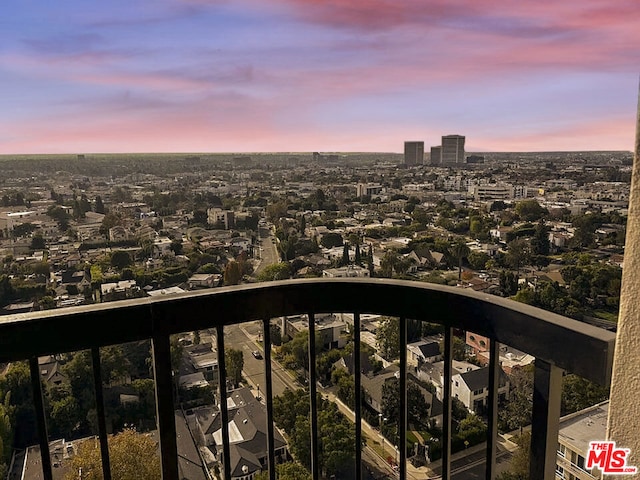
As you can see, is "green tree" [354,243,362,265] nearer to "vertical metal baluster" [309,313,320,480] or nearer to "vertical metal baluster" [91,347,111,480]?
"vertical metal baluster" [309,313,320,480]

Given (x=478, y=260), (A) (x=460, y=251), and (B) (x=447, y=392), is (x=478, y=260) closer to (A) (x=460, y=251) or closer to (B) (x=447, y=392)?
(A) (x=460, y=251)

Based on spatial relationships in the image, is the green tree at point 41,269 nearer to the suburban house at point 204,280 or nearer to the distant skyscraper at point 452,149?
the suburban house at point 204,280

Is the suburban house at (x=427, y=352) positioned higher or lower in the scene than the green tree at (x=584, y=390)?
lower

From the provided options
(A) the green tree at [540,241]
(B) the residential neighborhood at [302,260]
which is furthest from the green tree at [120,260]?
(A) the green tree at [540,241]

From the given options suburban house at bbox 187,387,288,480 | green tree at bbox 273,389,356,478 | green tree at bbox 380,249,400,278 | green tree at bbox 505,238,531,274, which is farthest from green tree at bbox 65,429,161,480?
green tree at bbox 505,238,531,274

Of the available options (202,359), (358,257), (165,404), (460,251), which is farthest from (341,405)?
(460,251)

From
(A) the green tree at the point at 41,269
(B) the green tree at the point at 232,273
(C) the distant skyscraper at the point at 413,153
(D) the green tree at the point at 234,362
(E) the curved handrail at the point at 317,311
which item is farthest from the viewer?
(C) the distant skyscraper at the point at 413,153
